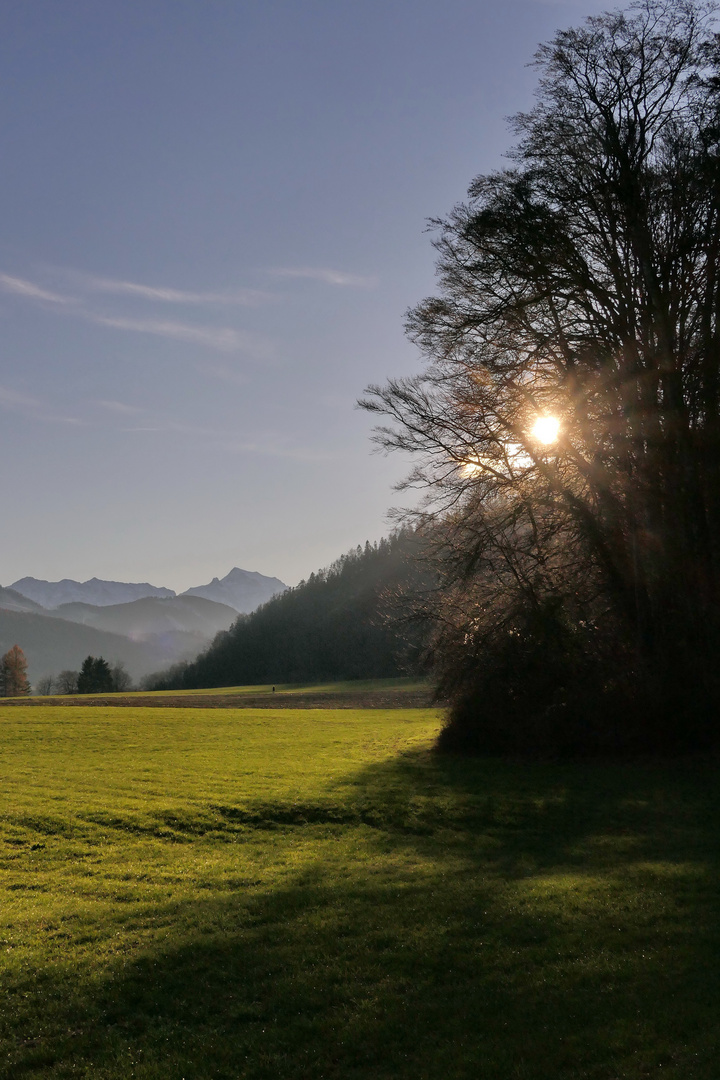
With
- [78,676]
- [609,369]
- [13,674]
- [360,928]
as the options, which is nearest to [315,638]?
[78,676]

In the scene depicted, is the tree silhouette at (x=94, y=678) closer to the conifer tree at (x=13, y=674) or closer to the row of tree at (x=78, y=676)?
the row of tree at (x=78, y=676)

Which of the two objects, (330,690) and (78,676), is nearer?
(330,690)

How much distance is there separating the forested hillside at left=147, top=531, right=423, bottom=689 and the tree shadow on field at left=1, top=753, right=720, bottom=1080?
305 ft

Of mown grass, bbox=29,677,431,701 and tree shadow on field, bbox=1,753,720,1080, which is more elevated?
tree shadow on field, bbox=1,753,720,1080

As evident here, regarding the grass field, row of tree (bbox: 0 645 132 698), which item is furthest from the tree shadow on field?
row of tree (bbox: 0 645 132 698)

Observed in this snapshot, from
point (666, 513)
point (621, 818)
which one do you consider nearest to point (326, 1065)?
point (621, 818)

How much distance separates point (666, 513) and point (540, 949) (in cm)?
Answer: 1483

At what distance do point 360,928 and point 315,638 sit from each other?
414 ft

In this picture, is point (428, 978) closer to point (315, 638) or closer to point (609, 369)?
point (609, 369)

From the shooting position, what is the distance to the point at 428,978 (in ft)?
24.5

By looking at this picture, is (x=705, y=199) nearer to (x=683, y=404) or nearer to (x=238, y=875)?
(x=683, y=404)

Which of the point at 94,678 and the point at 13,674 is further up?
the point at 13,674

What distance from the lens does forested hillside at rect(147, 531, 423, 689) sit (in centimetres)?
11806

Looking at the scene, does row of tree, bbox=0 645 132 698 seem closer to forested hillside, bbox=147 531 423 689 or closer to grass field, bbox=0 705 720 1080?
forested hillside, bbox=147 531 423 689
